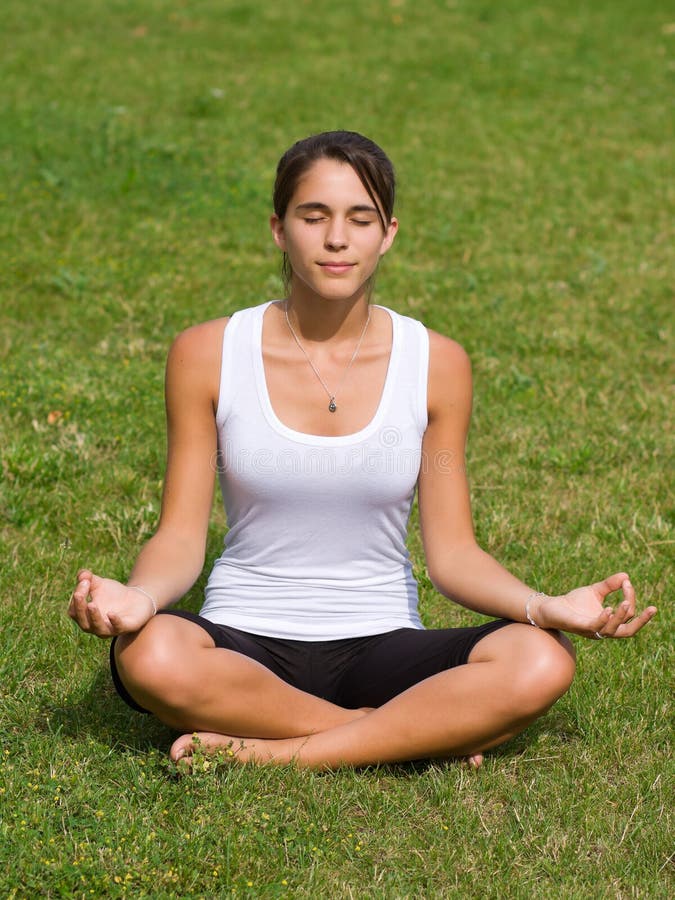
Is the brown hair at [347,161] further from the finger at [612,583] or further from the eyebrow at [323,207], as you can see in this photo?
the finger at [612,583]

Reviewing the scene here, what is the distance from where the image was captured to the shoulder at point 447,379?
4195 millimetres

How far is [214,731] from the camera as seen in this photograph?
385 centimetres

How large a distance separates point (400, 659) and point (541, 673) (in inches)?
19.7

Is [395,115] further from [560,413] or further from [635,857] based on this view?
[635,857]

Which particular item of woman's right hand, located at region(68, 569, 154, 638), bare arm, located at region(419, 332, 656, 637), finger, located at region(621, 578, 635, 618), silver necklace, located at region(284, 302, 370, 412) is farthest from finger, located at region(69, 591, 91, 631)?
finger, located at region(621, 578, 635, 618)

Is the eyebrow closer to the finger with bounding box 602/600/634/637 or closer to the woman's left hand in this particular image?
the woman's left hand

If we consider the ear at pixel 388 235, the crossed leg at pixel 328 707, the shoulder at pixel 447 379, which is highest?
the ear at pixel 388 235

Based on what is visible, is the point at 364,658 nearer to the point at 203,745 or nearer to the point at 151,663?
the point at 203,745

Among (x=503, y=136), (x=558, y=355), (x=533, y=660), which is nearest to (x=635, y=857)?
(x=533, y=660)

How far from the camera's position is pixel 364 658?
407 centimetres

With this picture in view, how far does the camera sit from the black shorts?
396 cm

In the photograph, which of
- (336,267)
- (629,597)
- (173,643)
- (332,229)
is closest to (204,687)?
(173,643)

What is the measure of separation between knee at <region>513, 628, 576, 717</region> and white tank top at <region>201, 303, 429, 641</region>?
54cm

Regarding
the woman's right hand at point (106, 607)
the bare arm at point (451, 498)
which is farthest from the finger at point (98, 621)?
the bare arm at point (451, 498)
